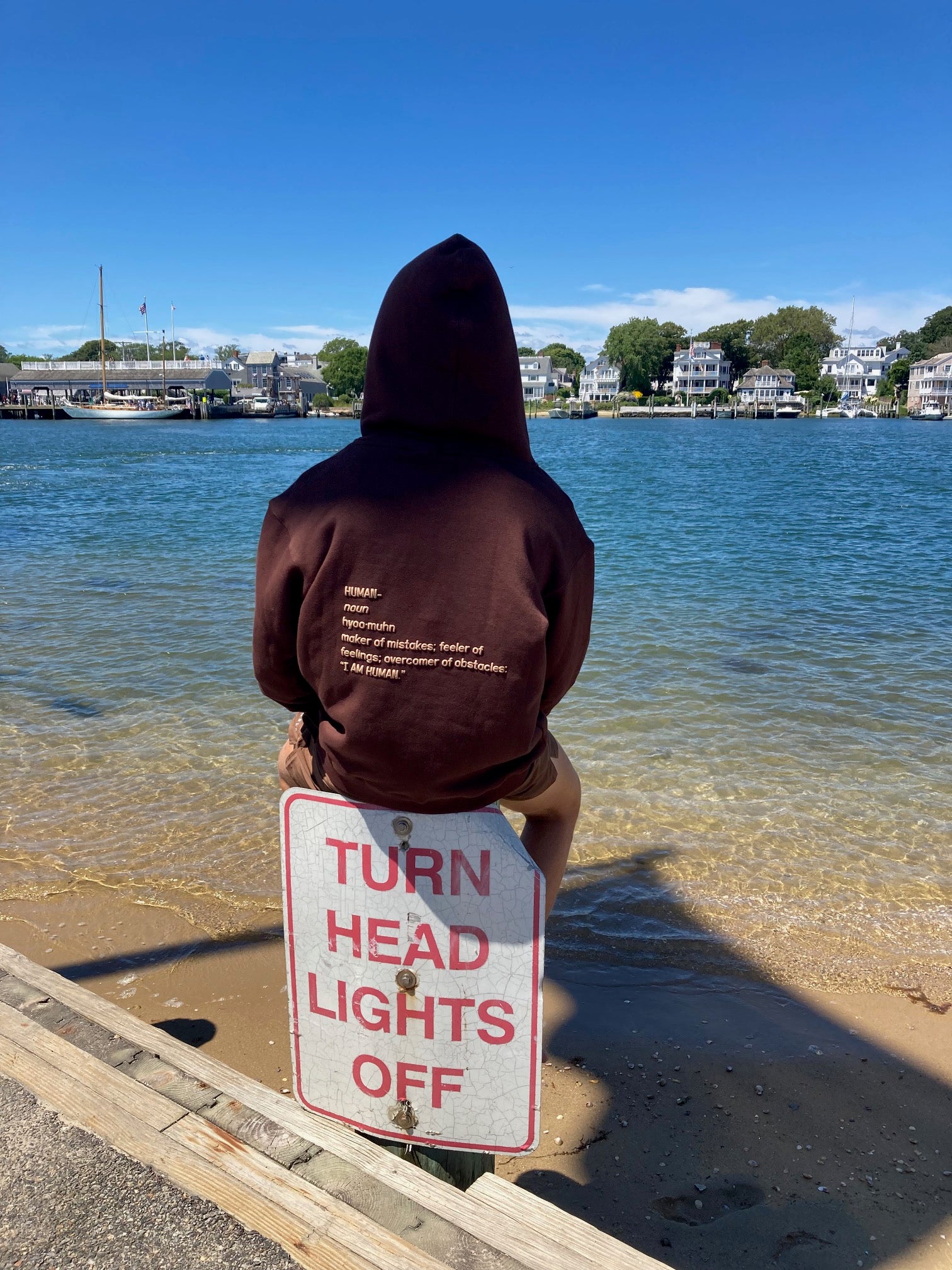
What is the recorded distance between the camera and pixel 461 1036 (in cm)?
191

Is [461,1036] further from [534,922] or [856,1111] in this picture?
[856,1111]

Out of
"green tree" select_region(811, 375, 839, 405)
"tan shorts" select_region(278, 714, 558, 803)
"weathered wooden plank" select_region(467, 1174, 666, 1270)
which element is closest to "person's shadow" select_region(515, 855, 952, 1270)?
"weathered wooden plank" select_region(467, 1174, 666, 1270)

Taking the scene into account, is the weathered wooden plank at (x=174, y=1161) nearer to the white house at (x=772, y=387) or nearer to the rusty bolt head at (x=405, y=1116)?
the rusty bolt head at (x=405, y=1116)

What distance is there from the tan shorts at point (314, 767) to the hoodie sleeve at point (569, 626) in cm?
15

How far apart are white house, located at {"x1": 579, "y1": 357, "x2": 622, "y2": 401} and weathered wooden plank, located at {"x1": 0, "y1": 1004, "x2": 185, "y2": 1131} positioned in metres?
163

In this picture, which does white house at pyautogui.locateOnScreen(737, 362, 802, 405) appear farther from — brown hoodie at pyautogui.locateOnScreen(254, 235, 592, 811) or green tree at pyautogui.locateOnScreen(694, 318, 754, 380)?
brown hoodie at pyautogui.locateOnScreen(254, 235, 592, 811)

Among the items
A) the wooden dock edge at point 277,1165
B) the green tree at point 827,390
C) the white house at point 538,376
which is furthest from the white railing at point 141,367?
the wooden dock edge at point 277,1165

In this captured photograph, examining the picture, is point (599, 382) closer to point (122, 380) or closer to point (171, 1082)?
point (122, 380)

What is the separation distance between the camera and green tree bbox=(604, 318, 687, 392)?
14712 centimetres

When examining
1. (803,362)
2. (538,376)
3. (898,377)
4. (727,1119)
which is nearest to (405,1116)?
(727,1119)

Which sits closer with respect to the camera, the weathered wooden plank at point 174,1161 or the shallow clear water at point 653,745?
the weathered wooden plank at point 174,1161

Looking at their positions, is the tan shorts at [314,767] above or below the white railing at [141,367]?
below

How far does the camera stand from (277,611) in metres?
1.81

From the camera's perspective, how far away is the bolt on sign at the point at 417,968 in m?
1.86
